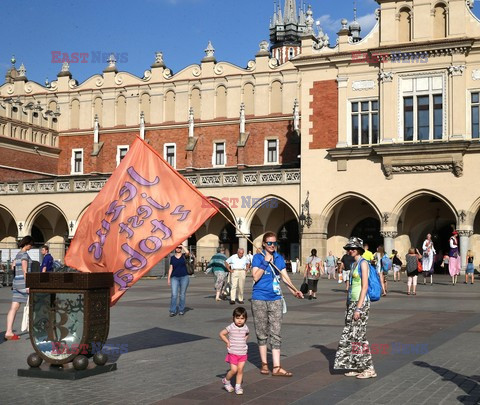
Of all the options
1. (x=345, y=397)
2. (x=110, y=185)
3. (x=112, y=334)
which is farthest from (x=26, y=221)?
(x=345, y=397)

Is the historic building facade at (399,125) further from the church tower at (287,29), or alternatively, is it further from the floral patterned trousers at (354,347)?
the church tower at (287,29)

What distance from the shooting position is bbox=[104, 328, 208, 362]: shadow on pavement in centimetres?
1104

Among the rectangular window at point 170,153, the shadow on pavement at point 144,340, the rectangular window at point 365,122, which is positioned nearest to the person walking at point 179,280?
the shadow on pavement at point 144,340

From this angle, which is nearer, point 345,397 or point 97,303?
point 345,397

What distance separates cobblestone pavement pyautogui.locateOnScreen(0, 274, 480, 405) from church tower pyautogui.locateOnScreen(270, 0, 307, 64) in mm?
93448

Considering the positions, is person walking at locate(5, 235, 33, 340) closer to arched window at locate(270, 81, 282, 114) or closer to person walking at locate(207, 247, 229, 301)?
person walking at locate(207, 247, 229, 301)

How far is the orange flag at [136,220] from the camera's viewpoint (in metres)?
9.55

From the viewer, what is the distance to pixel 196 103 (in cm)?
4956

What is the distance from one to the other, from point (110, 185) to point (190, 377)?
2.79 metres

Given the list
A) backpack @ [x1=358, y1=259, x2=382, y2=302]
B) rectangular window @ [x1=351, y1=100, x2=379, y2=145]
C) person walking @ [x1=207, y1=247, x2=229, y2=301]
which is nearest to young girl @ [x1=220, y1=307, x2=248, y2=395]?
backpack @ [x1=358, y1=259, x2=382, y2=302]

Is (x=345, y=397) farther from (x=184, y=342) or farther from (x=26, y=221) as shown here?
(x=26, y=221)

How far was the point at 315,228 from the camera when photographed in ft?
126

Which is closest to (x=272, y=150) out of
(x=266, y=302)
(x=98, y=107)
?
(x=98, y=107)

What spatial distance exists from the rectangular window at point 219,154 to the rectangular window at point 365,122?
41.9ft
